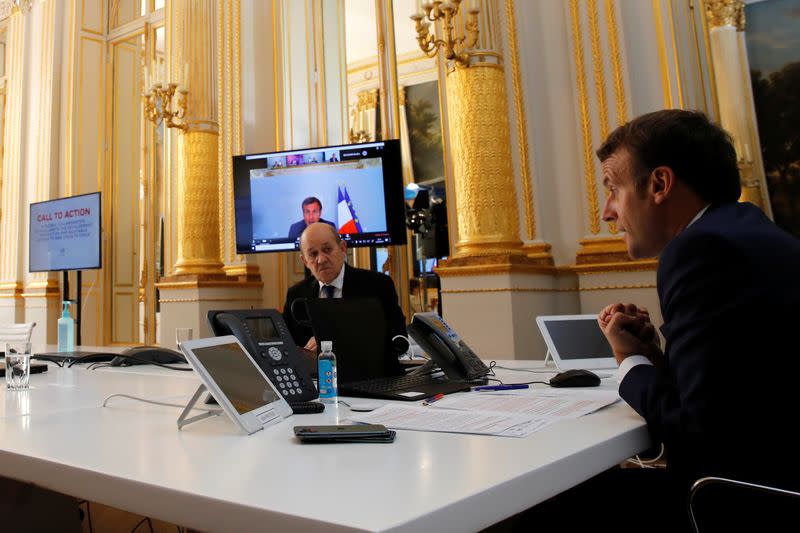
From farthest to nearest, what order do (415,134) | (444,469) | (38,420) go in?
(415,134) → (38,420) → (444,469)

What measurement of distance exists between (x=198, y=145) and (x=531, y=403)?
503 centimetres

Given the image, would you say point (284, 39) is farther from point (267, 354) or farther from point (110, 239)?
point (267, 354)

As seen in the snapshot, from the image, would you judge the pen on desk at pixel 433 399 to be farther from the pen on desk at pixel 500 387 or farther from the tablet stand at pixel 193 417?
the tablet stand at pixel 193 417

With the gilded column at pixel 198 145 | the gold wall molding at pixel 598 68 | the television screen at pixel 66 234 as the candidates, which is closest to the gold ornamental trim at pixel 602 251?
the gold wall molding at pixel 598 68

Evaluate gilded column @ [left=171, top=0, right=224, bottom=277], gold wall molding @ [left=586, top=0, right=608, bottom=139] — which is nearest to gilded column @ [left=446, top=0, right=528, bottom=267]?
gold wall molding @ [left=586, top=0, right=608, bottom=139]

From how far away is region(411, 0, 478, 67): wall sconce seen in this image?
3.88 meters

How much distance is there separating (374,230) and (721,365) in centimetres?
371

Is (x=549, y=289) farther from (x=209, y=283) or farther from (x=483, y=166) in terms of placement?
(x=209, y=283)

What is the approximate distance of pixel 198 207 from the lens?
5.62 metres

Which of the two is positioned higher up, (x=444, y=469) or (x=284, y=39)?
(x=284, y=39)

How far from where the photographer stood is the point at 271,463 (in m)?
0.87

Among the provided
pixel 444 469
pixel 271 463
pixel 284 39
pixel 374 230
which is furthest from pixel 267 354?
pixel 284 39

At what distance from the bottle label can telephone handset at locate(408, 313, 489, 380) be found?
32cm

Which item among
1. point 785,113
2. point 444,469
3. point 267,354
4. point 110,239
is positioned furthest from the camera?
point 110,239
